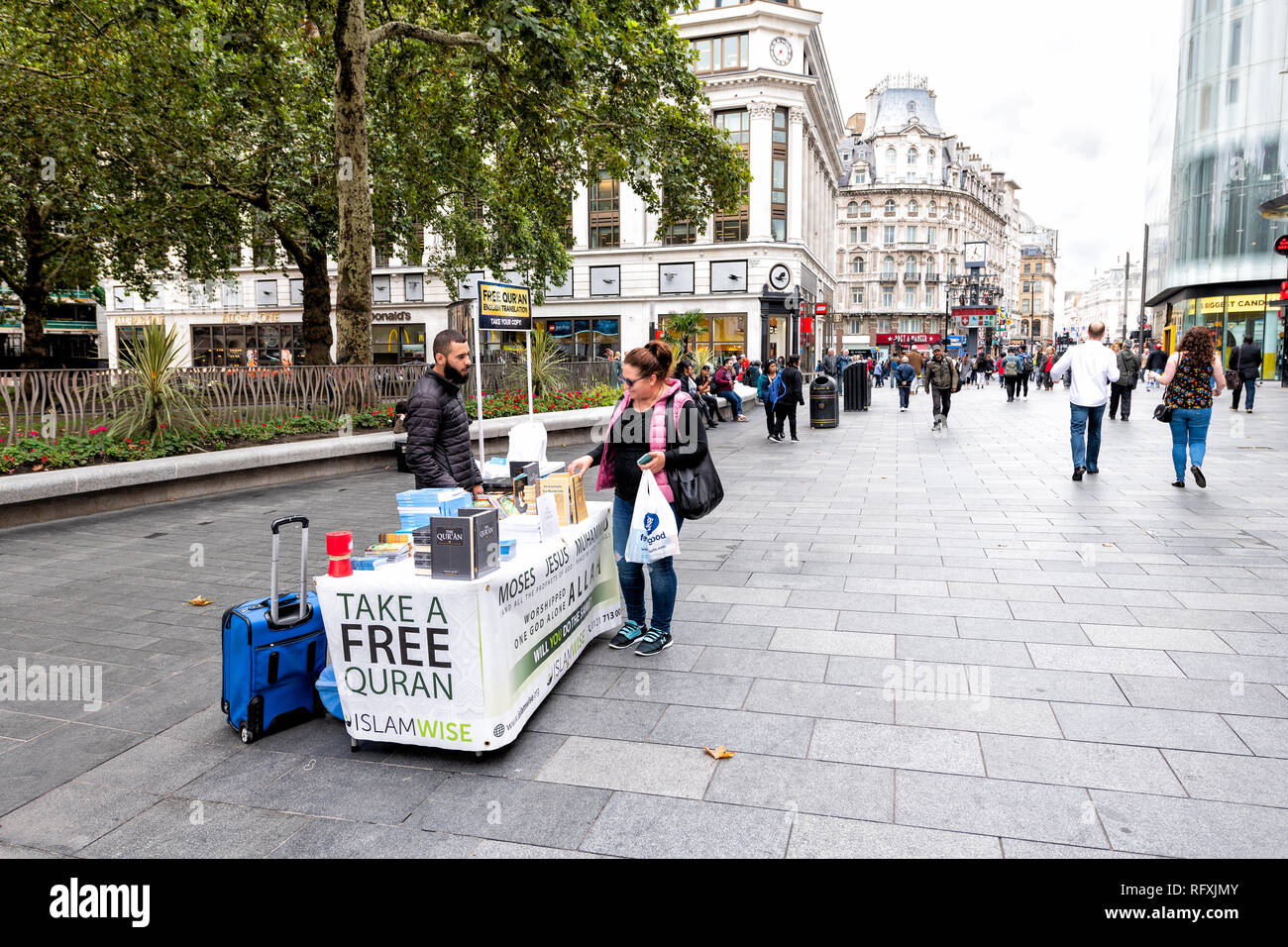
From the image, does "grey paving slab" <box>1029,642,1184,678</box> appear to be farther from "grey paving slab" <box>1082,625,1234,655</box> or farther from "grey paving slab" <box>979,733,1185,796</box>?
"grey paving slab" <box>979,733,1185,796</box>

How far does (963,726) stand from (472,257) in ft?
81.4

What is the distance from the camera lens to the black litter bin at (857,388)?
26.2 metres

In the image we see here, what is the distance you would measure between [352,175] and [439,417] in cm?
1066

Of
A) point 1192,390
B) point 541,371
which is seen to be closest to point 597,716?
point 1192,390

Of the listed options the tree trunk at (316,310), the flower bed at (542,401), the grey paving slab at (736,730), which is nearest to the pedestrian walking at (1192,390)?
the grey paving slab at (736,730)

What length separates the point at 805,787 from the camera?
332 centimetres

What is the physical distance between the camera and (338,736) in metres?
3.90

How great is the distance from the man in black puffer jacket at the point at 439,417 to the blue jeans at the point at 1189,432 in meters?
8.52

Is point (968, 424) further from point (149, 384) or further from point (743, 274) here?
point (743, 274)

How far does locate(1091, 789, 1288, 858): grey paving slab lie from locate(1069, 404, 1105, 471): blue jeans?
8.57 m

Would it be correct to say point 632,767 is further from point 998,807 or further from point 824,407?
point 824,407

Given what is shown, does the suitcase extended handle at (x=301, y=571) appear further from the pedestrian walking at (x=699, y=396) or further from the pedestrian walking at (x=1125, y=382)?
Answer: the pedestrian walking at (x=1125, y=382)

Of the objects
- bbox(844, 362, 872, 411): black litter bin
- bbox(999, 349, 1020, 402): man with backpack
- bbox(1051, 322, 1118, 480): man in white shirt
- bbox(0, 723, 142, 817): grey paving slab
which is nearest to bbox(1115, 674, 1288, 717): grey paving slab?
bbox(0, 723, 142, 817): grey paving slab
